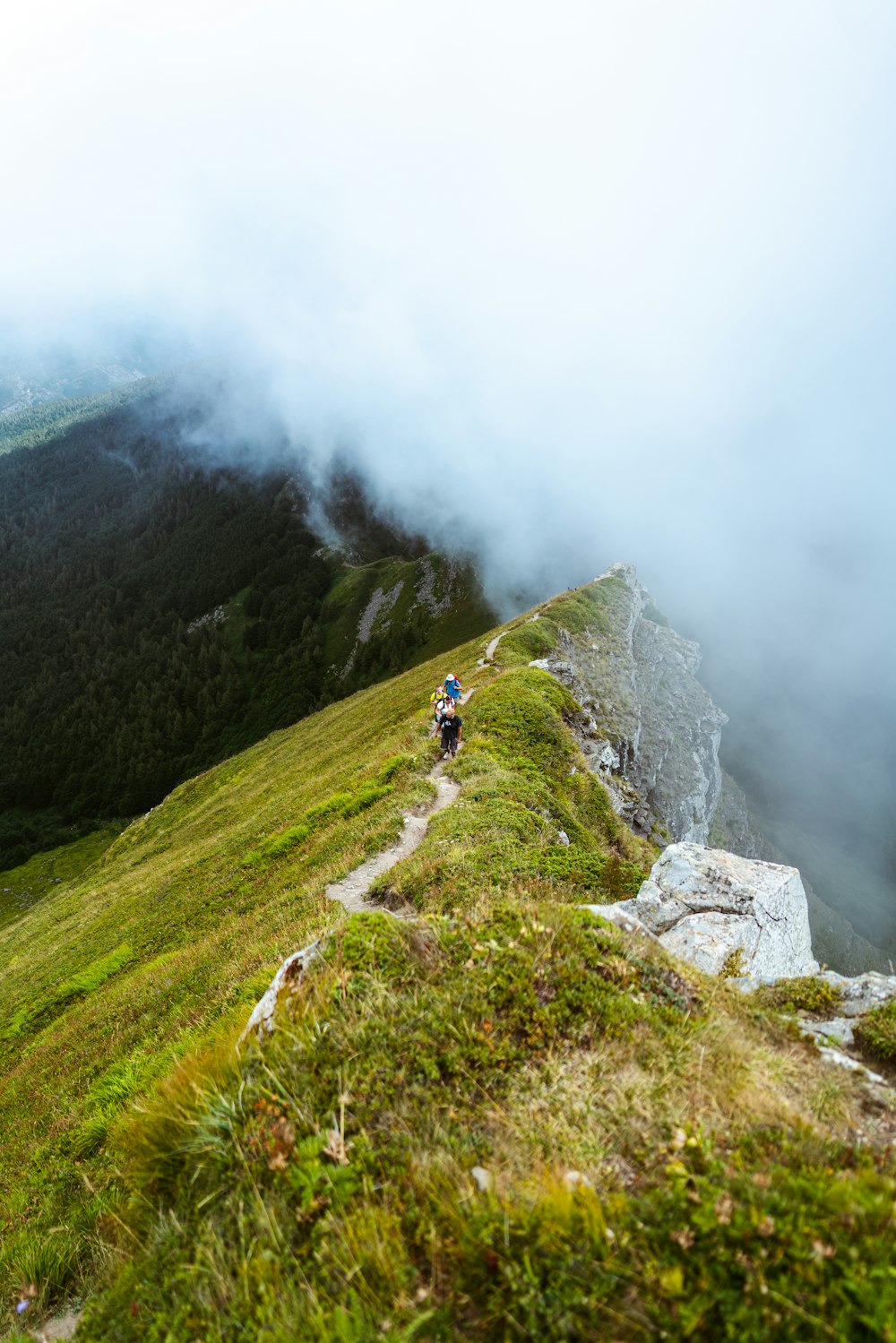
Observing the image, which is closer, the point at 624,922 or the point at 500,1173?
the point at 500,1173

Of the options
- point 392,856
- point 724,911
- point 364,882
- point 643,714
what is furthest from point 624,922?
point 643,714

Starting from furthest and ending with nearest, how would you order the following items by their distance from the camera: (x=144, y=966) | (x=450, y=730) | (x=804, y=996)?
(x=450, y=730)
(x=144, y=966)
(x=804, y=996)

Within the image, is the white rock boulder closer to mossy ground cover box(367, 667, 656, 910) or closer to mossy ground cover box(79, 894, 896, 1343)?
mossy ground cover box(367, 667, 656, 910)

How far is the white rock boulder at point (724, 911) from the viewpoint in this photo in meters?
10.1

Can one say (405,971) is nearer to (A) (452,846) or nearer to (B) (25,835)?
(A) (452,846)

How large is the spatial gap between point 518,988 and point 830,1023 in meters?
3.79

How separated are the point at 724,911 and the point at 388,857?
27.9 ft

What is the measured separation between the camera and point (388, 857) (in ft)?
50.6

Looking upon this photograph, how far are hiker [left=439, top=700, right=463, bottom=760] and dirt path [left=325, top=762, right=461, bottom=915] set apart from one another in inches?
107

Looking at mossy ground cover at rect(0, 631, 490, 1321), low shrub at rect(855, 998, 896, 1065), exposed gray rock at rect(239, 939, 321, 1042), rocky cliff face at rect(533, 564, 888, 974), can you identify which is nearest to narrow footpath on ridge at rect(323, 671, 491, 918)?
mossy ground cover at rect(0, 631, 490, 1321)

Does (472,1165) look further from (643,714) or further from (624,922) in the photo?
(643,714)

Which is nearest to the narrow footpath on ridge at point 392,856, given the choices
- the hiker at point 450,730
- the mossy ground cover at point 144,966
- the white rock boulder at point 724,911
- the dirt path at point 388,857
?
the dirt path at point 388,857

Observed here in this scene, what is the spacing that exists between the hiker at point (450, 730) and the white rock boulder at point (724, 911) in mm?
11104

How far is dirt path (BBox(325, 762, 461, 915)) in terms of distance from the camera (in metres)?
13.0
